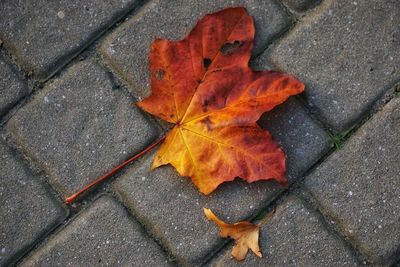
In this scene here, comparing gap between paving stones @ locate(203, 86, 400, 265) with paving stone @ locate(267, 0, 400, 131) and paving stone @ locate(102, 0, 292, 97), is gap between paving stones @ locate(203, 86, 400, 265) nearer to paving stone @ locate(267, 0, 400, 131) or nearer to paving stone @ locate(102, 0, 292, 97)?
paving stone @ locate(267, 0, 400, 131)

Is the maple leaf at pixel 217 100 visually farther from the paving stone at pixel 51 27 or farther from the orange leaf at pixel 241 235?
the paving stone at pixel 51 27

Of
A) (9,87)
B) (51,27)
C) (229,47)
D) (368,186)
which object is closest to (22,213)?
(9,87)

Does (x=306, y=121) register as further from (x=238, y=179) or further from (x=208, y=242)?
(x=208, y=242)

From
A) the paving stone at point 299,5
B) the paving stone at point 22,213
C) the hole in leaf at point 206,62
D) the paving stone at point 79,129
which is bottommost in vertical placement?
the paving stone at point 22,213

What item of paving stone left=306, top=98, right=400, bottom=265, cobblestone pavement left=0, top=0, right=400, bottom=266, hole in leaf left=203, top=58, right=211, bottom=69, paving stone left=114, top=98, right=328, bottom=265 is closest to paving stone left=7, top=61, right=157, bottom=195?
cobblestone pavement left=0, top=0, right=400, bottom=266

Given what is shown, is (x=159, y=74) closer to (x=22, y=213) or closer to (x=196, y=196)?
(x=196, y=196)

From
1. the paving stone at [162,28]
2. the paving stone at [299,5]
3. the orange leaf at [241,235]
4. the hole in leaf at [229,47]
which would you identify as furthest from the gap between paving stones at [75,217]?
the paving stone at [299,5]
